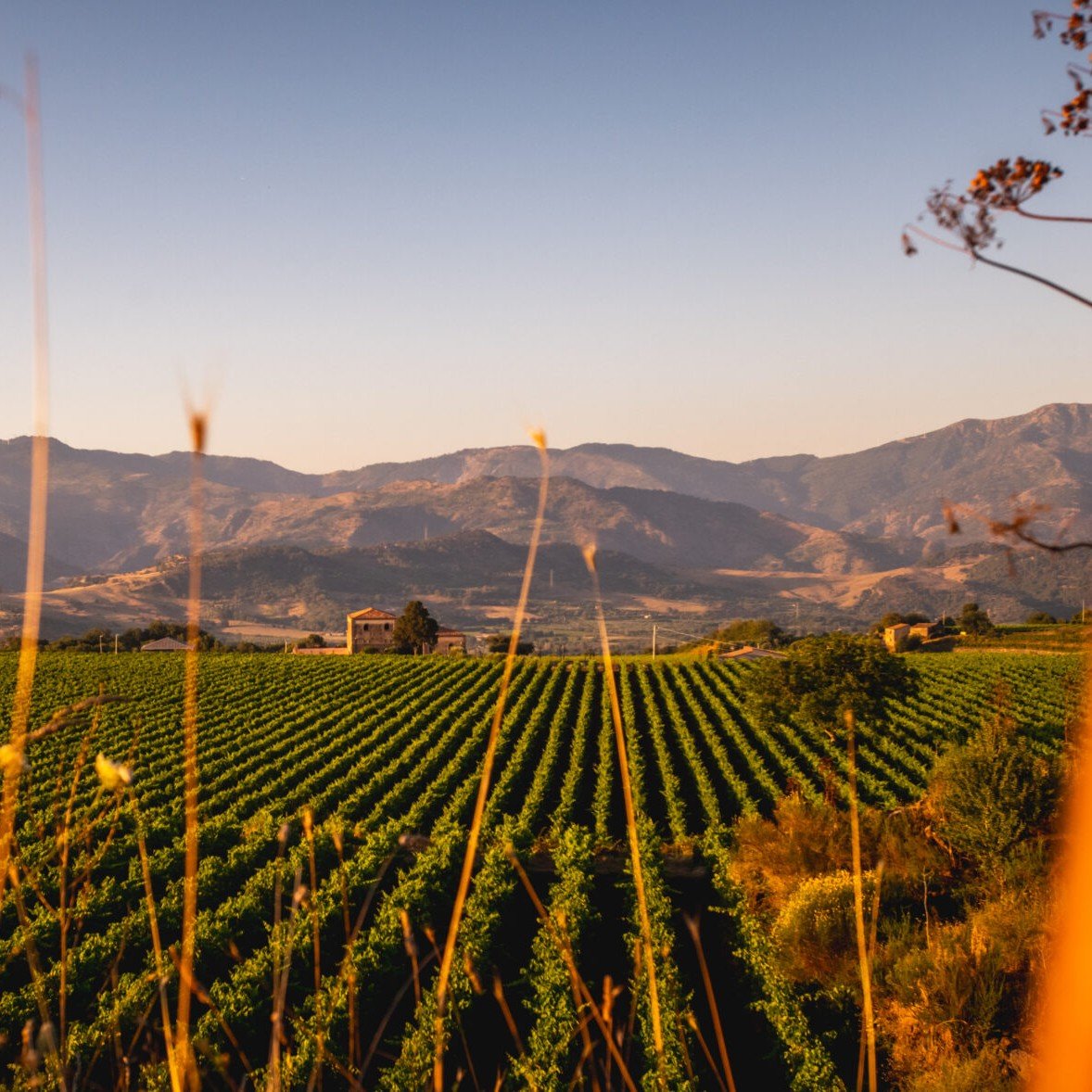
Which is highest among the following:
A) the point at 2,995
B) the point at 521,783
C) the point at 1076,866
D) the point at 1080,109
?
the point at 1080,109

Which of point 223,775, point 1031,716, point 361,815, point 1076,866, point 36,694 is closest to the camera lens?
point 1076,866

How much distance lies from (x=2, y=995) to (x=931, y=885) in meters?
16.4

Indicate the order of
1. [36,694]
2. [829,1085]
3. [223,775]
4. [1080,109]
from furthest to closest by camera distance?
[36,694] < [223,775] < [829,1085] < [1080,109]

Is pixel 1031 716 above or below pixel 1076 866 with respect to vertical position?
below

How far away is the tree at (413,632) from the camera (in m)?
105

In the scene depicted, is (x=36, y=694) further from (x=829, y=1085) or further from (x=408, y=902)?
(x=829, y=1085)

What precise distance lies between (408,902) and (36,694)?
48.8 metres

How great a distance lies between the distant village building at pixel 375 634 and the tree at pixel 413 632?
6890 mm

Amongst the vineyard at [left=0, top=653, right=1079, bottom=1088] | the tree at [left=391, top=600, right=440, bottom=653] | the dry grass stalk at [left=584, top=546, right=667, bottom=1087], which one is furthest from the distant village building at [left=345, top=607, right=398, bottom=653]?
the dry grass stalk at [left=584, top=546, right=667, bottom=1087]

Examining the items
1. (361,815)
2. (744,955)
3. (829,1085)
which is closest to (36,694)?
(361,815)

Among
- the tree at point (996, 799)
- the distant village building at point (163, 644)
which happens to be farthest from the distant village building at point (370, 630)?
the tree at point (996, 799)

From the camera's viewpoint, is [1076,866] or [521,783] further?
[521,783]

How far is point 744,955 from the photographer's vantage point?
15.2m

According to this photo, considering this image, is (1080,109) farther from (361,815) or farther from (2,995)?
(361,815)
